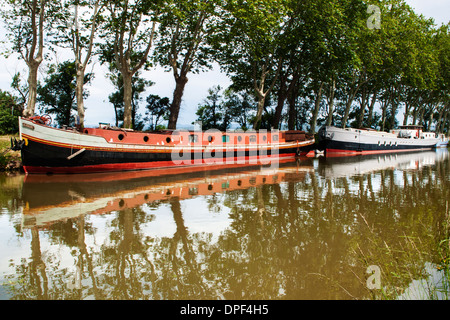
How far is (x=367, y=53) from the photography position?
109ft

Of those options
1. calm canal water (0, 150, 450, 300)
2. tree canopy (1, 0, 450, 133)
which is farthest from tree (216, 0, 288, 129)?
calm canal water (0, 150, 450, 300)

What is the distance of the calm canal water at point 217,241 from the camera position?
4.86 metres

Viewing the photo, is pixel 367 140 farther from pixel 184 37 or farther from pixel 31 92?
pixel 31 92

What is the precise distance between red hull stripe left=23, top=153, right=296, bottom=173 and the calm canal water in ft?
10.1

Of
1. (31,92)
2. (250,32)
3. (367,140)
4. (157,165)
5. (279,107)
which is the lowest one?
(157,165)

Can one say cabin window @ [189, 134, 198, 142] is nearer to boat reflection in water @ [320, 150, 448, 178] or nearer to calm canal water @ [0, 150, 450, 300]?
boat reflection in water @ [320, 150, 448, 178]

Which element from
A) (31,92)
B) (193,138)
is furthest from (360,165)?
(31,92)

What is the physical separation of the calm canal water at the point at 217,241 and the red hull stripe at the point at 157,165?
10.1 ft

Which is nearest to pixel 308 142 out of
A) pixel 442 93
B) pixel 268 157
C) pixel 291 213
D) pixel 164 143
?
pixel 268 157

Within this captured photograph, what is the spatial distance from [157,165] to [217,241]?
1310 cm

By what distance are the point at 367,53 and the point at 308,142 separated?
11588mm

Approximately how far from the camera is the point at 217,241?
6.89 m
